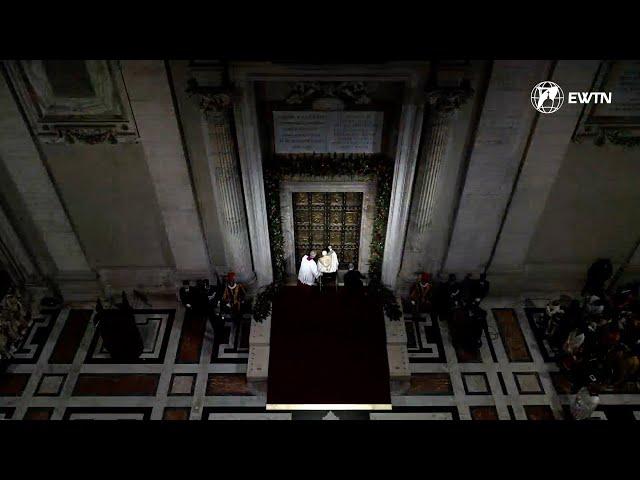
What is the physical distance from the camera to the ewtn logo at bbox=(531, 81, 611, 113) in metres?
8.09

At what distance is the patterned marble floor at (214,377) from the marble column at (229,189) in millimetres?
1548

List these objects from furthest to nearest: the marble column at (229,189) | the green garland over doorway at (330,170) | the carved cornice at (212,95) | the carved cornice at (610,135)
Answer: the green garland over doorway at (330,170)
the carved cornice at (610,135)
the marble column at (229,189)
the carved cornice at (212,95)

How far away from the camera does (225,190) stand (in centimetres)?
926

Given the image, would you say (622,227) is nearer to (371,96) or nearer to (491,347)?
(491,347)

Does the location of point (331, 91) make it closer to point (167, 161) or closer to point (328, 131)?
point (328, 131)

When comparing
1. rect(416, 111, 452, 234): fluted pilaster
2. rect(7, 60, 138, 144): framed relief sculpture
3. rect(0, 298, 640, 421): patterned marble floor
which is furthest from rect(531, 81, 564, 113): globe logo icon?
rect(7, 60, 138, 144): framed relief sculpture

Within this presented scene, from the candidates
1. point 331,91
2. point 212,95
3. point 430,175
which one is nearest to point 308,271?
point 430,175

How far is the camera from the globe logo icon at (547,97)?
26.5ft

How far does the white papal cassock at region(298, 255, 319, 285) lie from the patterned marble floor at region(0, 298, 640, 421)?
1655mm

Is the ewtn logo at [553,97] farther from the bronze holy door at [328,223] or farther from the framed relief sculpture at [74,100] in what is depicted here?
the framed relief sculpture at [74,100]

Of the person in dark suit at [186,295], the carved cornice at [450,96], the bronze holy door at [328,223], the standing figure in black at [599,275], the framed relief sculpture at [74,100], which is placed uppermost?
the bronze holy door at [328,223]

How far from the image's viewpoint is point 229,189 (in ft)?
30.3

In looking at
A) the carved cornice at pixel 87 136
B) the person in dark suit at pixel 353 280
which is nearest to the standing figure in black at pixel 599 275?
the person in dark suit at pixel 353 280
